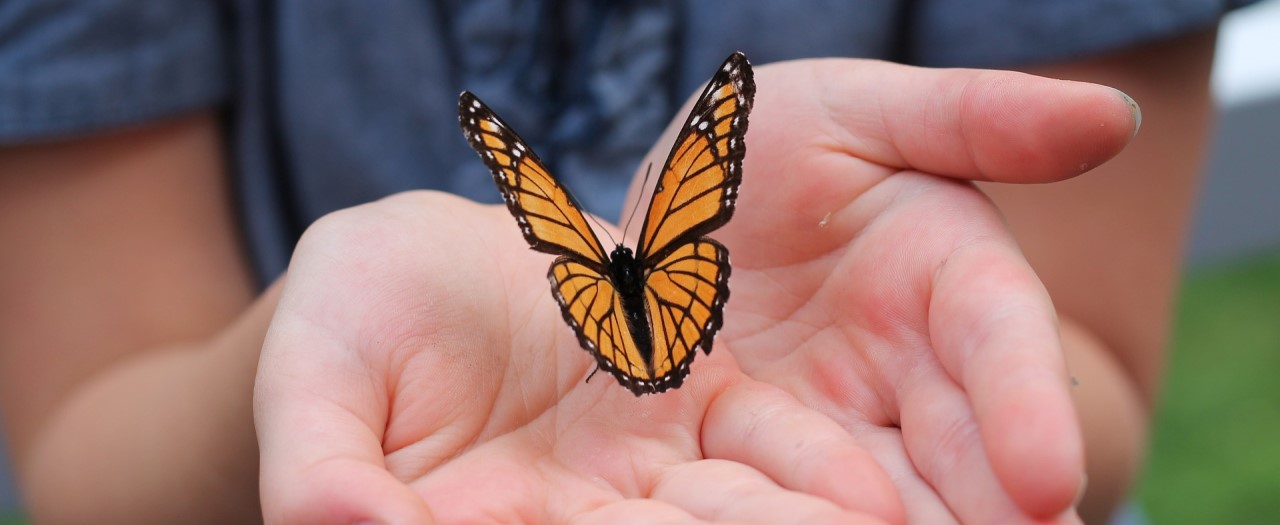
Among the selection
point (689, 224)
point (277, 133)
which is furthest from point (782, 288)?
point (277, 133)

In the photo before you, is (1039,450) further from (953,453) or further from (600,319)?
(600,319)

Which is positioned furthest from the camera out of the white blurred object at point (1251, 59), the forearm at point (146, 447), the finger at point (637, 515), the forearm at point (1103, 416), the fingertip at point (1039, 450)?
the white blurred object at point (1251, 59)

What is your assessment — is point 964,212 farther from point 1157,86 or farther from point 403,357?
point 1157,86

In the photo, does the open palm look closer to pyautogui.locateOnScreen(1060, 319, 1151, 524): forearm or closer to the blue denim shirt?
the blue denim shirt

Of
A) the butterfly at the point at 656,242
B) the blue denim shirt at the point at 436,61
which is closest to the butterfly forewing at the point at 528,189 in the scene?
the butterfly at the point at 656,242

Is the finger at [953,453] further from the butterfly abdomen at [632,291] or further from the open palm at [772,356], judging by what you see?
the butterfly abdomen at [632,291]

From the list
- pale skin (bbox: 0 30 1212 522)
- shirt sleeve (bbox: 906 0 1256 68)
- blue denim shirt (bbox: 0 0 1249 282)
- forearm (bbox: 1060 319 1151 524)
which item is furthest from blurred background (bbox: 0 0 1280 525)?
pale skin (bbox: 0 30 1212 522)
